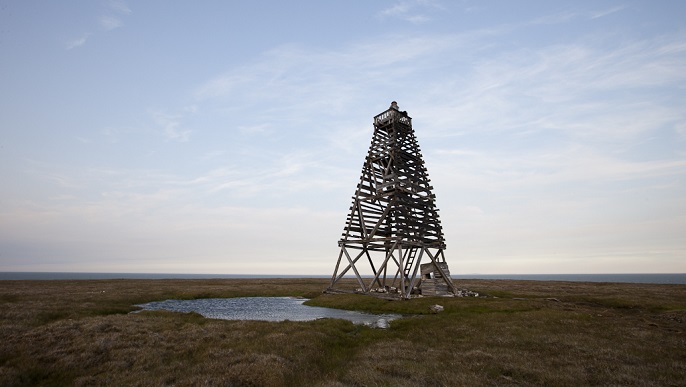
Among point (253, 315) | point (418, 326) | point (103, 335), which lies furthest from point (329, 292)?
point (103, 335)

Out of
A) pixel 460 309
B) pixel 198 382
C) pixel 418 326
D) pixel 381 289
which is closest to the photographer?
pixel 198 382

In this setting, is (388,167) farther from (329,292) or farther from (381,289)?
(329,292)

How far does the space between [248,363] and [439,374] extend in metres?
6.87

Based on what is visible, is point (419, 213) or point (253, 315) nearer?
point (253, 315)

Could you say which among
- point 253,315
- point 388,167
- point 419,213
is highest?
point 388,167

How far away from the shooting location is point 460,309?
26516mm

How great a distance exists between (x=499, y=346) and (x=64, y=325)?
74.0ft

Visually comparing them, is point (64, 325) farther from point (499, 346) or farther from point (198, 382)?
point (499, 346)

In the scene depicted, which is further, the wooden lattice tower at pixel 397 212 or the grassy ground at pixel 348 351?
A: the wooden lattice tower at pixel 397 212

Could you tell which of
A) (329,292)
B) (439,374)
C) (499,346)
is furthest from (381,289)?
(439,374)

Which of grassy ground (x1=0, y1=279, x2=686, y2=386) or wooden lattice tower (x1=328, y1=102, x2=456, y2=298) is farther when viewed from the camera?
wooden lattice tower (x1=328, y1=102, x2=456, y2=298)

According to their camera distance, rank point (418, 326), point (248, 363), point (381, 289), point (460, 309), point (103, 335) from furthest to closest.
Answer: point (381, 289), point (460, 309), point (418, 326), point (103, 335), point (248, 363)

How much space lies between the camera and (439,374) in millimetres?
11086

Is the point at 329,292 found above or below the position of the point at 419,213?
below
